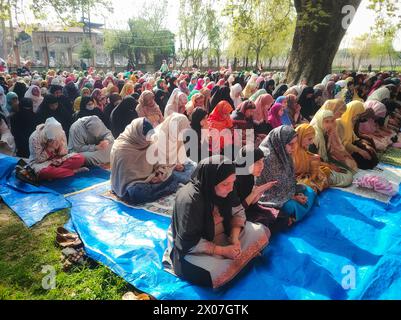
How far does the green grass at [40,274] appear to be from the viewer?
2.54m

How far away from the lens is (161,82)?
10289mm

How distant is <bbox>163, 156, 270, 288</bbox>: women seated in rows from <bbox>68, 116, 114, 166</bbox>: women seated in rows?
3158mm

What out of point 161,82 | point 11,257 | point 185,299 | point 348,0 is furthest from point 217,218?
point 348,0

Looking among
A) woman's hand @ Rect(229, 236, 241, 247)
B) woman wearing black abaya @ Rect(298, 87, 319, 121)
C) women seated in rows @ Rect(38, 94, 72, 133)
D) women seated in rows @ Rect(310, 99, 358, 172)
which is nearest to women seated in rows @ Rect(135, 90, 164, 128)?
women seated in rows @ Rect(38, 94, 72, 133)

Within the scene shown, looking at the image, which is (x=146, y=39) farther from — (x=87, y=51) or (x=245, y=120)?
(x=245, y=120)

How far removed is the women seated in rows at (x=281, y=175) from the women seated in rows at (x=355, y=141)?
7.24ft

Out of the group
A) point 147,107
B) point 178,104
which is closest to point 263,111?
point 178,104

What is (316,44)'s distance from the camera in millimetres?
9961

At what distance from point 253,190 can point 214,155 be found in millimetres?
917

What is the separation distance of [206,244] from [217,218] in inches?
9.3

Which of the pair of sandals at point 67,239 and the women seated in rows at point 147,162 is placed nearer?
the pair of sandals at point 67,239

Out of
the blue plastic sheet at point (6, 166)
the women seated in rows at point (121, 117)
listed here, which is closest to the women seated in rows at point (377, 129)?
the women seated in rows at point (121, 117)

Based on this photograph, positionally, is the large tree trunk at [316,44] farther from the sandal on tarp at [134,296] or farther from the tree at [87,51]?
the tree at [87,51]

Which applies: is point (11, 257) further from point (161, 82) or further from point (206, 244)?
point (161, 82)
